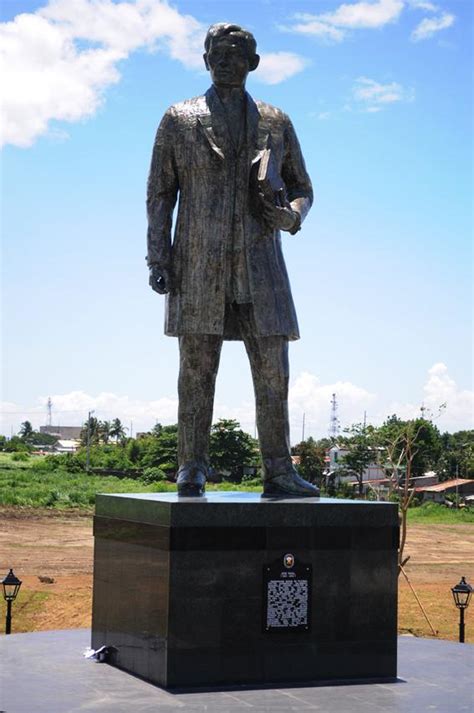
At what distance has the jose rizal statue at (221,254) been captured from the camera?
740 centimetres

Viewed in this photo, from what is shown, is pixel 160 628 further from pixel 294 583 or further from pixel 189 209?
pixel 189 209

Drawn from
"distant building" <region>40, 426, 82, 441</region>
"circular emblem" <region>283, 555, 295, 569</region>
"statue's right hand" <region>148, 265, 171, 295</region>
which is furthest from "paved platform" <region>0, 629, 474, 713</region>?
"distant building" <region>40, 426, 82, 441</region>

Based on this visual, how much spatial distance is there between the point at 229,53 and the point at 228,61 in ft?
0.19

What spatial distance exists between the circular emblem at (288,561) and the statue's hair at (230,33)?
3.63 meters

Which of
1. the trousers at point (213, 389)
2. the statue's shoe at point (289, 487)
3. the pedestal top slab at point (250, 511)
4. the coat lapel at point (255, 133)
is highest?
the coat lapel at point (255, 133)

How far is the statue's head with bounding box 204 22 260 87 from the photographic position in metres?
7.54

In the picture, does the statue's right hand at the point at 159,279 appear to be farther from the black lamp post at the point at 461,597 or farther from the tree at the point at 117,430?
the tree at the point at 117,430

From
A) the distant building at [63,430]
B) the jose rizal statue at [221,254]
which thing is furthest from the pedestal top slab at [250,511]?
the distant building at [63,430]

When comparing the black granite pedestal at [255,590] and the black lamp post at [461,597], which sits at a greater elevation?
the black granite pedestal at [255,590]

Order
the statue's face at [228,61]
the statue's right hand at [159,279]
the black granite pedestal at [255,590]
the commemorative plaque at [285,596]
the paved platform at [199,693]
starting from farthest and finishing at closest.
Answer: the statue's face at [228,61] → the statue's right hand at [159,279] → the commemorative plaque at [285,596] → the black granite pedestal at [255,590] → the paved platform at [199,693]

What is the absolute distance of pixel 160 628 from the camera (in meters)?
6.41

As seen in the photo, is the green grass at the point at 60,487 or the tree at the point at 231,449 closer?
the green grass at the point at 60,487

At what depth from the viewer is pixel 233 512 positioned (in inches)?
257

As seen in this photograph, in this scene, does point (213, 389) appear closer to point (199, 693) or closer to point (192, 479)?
point (192, 479)
